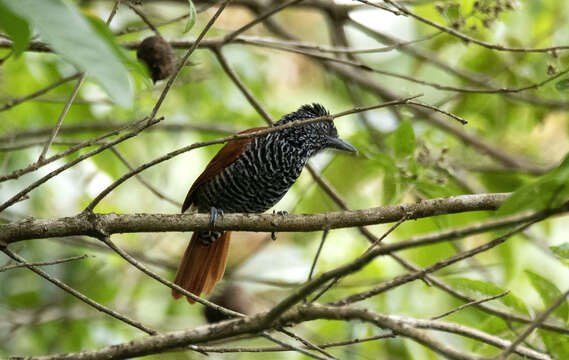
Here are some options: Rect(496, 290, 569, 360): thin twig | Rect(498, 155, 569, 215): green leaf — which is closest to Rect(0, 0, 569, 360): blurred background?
Rect(498, 155, 569, 215): green leaf

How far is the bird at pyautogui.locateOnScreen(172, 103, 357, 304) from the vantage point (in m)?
3.96

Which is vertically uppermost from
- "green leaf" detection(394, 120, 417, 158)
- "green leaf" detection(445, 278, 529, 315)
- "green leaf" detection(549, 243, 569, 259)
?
"green leaf" detection(394, 120, 417, 158)

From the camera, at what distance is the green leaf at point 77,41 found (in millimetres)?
1077

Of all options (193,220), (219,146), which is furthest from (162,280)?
(219,146)

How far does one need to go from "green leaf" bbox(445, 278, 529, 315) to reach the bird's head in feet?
4.62

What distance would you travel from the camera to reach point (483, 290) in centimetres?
266

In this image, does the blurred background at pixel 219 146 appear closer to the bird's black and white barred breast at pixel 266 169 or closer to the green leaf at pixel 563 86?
the bird's black and white barred breast at pixel 266 169

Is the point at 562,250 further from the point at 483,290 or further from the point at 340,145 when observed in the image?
the point at 340,145

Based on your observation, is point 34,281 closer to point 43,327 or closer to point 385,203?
point 43,327

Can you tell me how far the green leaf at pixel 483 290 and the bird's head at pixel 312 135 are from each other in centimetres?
141

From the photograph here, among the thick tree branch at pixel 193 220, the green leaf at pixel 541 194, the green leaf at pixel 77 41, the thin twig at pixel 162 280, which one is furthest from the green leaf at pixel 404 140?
the green leaf at pixel 77 41

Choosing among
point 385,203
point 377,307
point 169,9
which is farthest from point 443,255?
point 169,9

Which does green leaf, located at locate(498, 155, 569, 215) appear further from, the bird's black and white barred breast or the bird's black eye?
the bird's black eye

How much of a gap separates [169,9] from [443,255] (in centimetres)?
461
